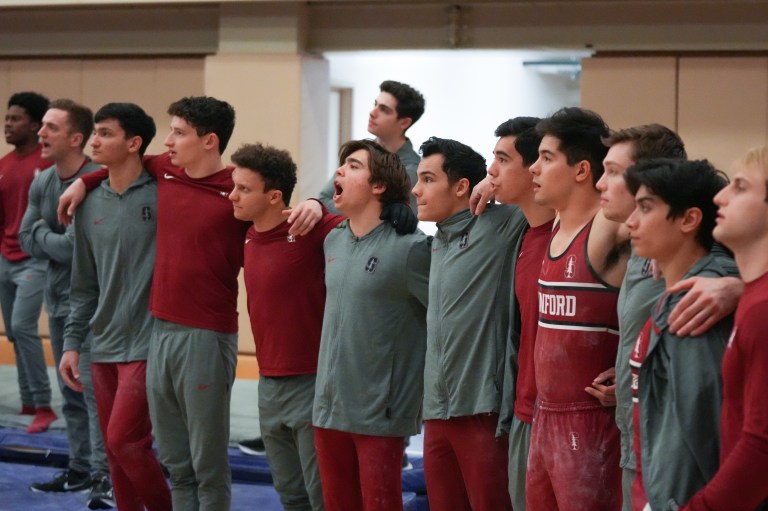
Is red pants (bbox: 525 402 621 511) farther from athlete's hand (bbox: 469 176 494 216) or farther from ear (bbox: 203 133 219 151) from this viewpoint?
ear (bbox: 203 133 219 151)

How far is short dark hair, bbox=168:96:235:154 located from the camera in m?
4.71

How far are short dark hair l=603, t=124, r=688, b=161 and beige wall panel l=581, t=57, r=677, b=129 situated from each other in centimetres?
456

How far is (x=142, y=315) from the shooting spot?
4.86 meters

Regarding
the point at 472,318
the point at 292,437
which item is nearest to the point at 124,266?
the point at 292,437

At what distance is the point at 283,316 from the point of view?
14.4ft

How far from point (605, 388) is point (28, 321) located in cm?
491

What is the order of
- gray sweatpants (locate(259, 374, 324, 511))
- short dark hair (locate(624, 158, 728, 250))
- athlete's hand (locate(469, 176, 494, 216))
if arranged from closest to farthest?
1. short dark hair (locate(624, 158, 728, 250))
2. athlete's hand (locate(469, 176, 494, 216))
3. gray sweatpants (locate(259, 374, 324, 511))

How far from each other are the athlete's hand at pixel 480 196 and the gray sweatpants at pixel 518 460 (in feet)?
2.67

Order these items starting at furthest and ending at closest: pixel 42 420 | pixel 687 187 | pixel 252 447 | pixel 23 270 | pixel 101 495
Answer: pixel 23 270
pixel 42 420
pixel 252 447
pixel 101 495
pixel 687 187

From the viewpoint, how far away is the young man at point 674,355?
8.80ft

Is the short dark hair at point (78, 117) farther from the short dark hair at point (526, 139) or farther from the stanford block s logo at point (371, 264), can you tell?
the short dark hair at point (526, 139)

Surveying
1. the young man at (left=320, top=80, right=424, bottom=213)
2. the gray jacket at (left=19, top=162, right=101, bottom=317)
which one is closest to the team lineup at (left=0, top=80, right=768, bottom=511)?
the gray jacket at (left=19, top=162, right=101, bottom=317)

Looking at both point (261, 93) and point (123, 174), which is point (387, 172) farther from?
point (261, 93)

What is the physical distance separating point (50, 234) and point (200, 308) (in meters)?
1.83
